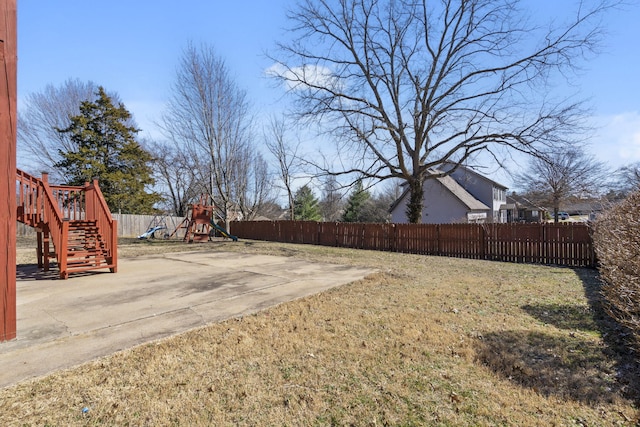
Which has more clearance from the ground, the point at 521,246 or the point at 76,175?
the point at 76,175

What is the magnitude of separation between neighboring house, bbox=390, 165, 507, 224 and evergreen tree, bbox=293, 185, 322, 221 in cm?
1193

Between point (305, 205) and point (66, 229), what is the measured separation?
3252 cm

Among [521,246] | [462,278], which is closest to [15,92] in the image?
[462,278]

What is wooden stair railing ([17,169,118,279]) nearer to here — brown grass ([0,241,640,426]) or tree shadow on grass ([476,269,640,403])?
brown grass ([0,241,640,426])

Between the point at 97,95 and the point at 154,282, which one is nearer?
the point at 154,282

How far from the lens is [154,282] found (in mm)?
6562

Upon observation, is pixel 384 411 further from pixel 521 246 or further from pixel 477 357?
pixel 521 246

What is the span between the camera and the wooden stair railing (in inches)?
267

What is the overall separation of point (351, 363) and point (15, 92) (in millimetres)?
4753

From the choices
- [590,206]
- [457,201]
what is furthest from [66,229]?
[457,201]

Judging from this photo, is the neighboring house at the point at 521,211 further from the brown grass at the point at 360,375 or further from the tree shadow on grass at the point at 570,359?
the brown grass at the point at 360,375

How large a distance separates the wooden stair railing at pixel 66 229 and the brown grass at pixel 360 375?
4.89 m

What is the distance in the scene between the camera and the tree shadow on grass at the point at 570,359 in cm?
268

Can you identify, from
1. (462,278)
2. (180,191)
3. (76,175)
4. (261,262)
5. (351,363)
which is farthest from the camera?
(180,191)
